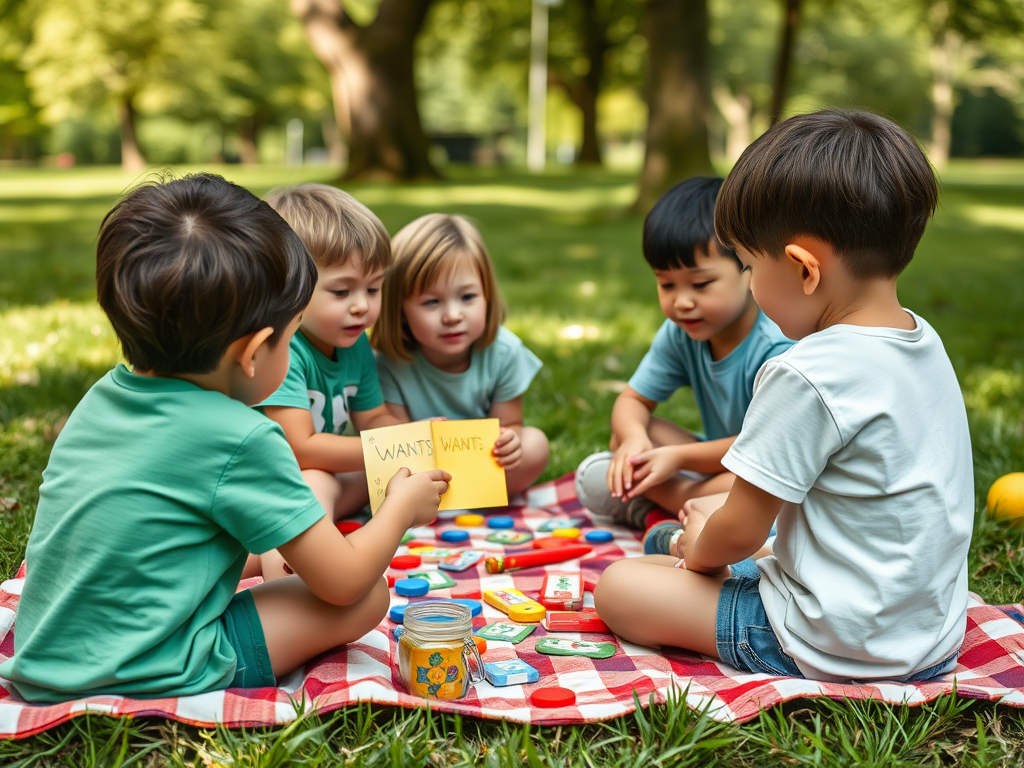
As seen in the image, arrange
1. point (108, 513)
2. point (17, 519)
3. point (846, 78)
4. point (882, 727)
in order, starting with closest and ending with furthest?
point (108, 513), point (882, 727), point (17, 519), point (846, 78)

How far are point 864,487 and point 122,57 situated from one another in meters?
35.6

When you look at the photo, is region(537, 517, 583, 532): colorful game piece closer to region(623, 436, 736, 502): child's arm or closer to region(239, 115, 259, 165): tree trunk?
region(623, 436, 736, 502): child's arm

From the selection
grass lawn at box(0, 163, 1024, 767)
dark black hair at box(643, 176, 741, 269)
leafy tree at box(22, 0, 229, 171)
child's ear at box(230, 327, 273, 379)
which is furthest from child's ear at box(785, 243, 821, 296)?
leafy tree at box(22, 0, 229, 171)

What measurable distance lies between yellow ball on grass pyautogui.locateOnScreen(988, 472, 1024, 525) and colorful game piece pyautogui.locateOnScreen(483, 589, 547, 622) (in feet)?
4.57

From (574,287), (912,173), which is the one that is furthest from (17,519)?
(574,287)

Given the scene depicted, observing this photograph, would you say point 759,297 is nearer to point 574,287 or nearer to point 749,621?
point 749,621

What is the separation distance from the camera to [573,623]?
2.20m

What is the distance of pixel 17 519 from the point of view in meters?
2.53

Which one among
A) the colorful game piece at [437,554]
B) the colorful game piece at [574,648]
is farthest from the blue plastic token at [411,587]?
the colorful game piece at [574,648]

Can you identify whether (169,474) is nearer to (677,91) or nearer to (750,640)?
(750,640)

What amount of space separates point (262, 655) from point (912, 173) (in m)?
1.48

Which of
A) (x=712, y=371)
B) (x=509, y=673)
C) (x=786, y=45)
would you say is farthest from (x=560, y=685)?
(x=786, y=45)

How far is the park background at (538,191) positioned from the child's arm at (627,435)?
17.7 inches

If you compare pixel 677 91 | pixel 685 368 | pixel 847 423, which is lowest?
pixel 685 368
